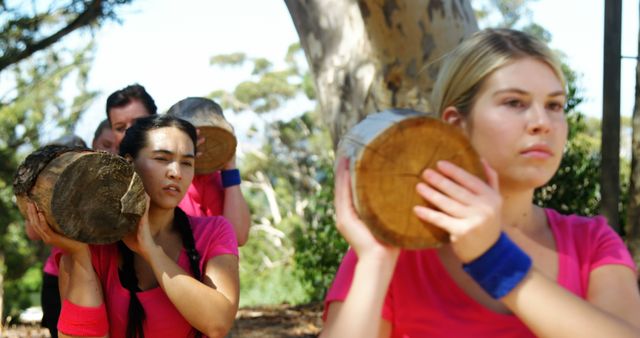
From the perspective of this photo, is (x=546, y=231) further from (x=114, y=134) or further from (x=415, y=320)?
(x=114, y=134)

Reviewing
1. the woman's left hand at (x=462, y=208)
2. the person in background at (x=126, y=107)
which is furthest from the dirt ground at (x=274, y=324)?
the woman's left hand at (x=462, y=208)

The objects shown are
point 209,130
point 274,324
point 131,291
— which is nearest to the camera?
point 131,291

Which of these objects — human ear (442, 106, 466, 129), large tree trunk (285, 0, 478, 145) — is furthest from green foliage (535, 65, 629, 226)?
human ear (442, 106, 466, 129)

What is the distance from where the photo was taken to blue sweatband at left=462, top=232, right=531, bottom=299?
4.34 feet

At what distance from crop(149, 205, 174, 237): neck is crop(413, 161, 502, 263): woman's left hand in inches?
57.1

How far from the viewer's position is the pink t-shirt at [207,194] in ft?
12.0

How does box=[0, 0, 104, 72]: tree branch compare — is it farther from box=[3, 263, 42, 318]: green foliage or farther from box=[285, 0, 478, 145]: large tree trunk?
box=[3, 263, 42, 318]: green foliage

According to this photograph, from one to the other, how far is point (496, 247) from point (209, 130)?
2417 mm

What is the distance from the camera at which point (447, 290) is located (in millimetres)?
1560

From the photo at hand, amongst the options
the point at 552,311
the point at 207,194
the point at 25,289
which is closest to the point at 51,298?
the point at 207,194

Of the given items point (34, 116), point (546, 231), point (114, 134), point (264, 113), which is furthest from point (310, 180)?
point (546, 231)

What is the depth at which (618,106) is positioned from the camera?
5527 mm

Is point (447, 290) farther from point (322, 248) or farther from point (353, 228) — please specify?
point (322, 248)

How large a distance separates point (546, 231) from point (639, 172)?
15.1 ft
